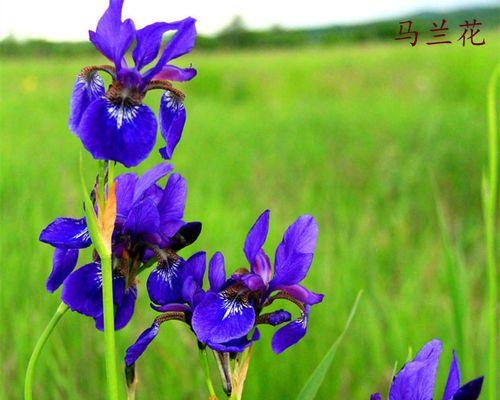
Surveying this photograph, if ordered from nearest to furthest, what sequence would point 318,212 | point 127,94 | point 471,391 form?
point 471,391 → point 127,94 → point 318,212

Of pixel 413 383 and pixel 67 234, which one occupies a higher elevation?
pixel 67 234

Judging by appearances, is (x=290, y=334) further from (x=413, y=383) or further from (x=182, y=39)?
(x=182, y=39)

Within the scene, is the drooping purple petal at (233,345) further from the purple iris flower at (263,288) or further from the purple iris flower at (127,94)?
the purple iris flower at (127,94)

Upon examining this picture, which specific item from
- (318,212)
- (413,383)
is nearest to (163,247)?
(413,383)

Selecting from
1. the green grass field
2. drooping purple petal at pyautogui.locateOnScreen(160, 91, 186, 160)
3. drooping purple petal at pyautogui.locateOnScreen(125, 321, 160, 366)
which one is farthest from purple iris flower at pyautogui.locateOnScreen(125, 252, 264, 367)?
the green grass field

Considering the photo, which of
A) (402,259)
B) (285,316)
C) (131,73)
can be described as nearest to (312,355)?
(402,259)

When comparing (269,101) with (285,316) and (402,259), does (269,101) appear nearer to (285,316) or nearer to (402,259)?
(402,259)

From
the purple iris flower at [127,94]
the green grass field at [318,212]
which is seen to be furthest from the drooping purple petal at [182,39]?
the green grass field at [318,212]
